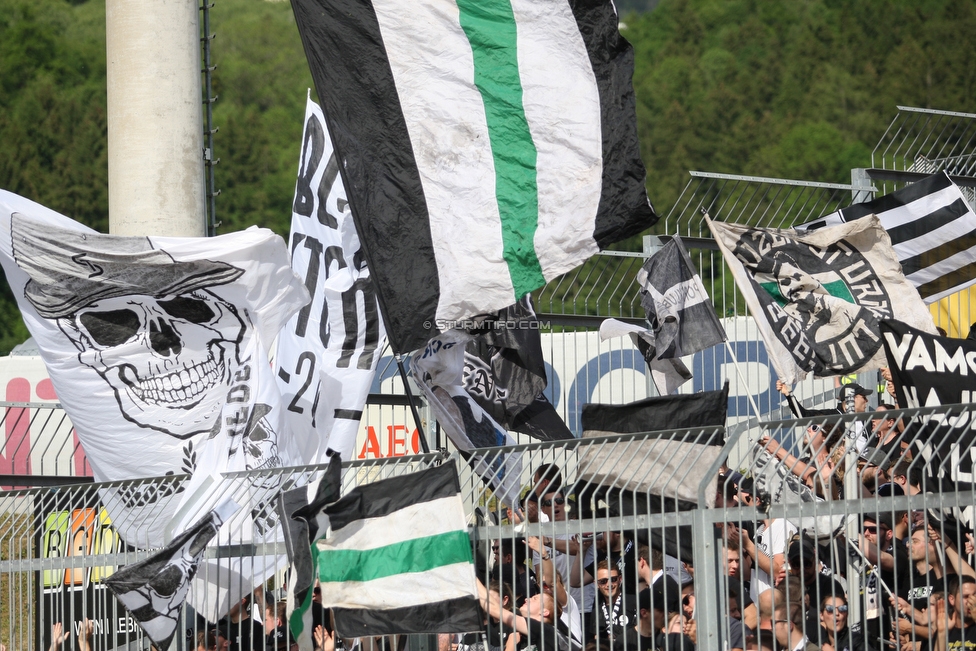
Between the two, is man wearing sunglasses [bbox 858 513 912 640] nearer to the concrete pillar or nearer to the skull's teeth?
the skull's teeth

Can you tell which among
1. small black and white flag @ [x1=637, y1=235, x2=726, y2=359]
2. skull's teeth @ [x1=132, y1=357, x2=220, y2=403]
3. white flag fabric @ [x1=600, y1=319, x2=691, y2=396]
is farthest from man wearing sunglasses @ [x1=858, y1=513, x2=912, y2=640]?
skull's teeth @ [x1=132, y1=357, x2=220, y2=403]

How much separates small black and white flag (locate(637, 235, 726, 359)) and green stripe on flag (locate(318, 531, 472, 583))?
3666 mm

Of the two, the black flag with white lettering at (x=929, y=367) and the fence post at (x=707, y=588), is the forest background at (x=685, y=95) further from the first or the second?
the fence post at (x=707, y=588)

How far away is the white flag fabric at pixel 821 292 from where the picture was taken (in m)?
9.55

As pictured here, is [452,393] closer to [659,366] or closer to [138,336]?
[659,366]

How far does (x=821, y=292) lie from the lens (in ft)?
32.3

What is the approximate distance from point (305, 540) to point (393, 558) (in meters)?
0.48

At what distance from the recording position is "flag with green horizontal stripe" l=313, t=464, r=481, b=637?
7375 millimetres

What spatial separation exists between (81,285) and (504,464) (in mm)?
3950

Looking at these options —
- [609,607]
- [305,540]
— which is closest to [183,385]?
[305,540]

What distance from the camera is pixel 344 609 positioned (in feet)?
24.7

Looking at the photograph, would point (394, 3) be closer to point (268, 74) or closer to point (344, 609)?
point (344, 609)

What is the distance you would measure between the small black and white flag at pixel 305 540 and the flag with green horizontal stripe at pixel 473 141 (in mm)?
904

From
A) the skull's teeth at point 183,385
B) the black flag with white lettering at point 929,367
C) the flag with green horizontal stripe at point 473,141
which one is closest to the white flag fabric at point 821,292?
the flag with green horizontal stripe at point 473,141
